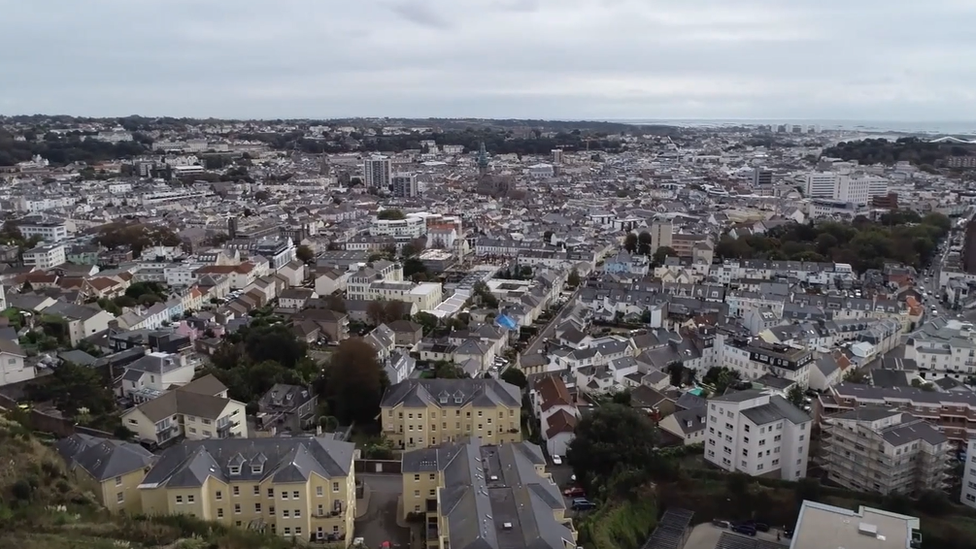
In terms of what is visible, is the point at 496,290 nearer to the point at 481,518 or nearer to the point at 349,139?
the point at 481,518

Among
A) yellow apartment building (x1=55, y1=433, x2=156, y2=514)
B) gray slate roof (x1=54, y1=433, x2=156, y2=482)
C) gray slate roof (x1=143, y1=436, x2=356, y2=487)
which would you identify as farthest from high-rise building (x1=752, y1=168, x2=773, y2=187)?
yellow apartment building (x1=55, y1=433, x2=156, y2=514)

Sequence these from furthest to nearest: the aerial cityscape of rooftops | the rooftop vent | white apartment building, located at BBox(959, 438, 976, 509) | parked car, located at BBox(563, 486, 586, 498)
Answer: parked car, located at BBox(563, 486, 586, 498)
white apartment building, located at BBox(959, 438, 976, 509)
the aerial cityscape of rooftops
the rooftop vent

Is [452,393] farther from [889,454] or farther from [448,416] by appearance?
[889,454]

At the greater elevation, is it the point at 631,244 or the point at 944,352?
the point at 631,244

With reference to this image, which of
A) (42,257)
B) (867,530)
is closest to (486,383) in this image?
(867,530)

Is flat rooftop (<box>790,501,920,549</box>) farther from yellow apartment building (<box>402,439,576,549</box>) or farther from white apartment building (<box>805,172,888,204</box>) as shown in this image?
white apartment building (<box>805,172,888,204</box>)

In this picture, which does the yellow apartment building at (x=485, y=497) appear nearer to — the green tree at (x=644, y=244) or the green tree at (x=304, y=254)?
the green tree at (x=304, y=254)

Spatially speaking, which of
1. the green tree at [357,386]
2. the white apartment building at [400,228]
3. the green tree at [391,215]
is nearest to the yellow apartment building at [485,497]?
the green tree at [357,386]
